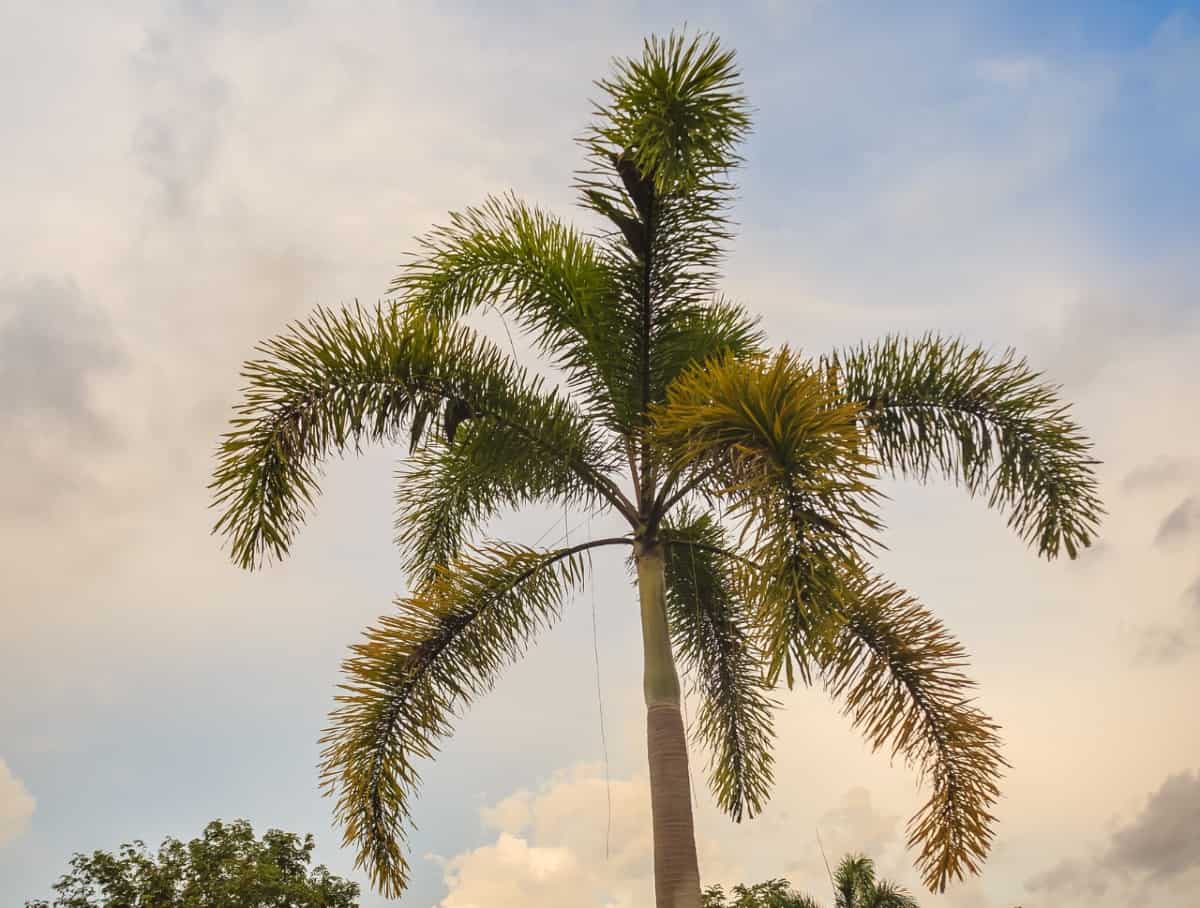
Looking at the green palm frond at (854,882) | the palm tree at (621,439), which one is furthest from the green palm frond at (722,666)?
the green palm frond at (854,882)

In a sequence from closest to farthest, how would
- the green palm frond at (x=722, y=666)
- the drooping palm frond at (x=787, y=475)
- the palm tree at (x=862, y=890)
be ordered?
the drooping palm frond at (x=787, y=475), the green palm frond at (x=722, y=666), the palm tree at (x=862, y=890)

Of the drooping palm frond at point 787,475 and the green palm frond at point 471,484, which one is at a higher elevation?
the green palm frond at point 471,484

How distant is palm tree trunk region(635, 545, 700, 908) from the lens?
24.6ft

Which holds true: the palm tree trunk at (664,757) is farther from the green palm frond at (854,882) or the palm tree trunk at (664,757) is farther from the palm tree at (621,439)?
the green palm frond at (854,882)

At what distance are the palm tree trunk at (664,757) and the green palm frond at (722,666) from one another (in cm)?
168

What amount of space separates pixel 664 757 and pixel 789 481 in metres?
3.09

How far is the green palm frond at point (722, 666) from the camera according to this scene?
10094 millimetres

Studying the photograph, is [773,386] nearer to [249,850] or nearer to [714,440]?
[714,440]

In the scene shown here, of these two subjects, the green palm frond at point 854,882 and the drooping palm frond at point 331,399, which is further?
the green palm frond at point 854,882

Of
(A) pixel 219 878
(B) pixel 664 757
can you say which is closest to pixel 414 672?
(B) pixel 664 757

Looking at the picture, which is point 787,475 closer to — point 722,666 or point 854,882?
point 722,666

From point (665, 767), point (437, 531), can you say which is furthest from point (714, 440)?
point (437, 531)

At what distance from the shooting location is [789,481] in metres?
5.63

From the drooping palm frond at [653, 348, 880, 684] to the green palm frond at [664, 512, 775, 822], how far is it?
410 cm
